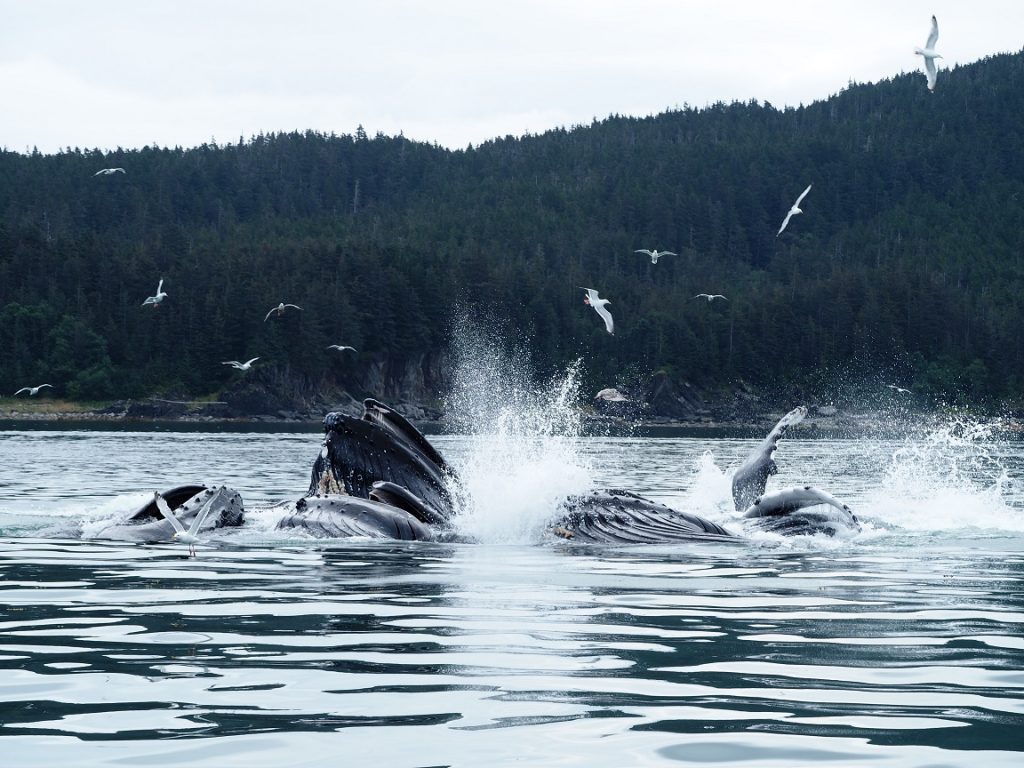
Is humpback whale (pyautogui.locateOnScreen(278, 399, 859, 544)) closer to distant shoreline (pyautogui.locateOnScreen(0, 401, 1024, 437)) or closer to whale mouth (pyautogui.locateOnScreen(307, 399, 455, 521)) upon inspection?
whale mouth (pyautogui.locateOnScreen(307, 399, 455, 521))

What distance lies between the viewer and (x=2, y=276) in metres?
156

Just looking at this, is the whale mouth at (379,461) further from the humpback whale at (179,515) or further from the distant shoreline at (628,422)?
the distant shoreline at (628,422)

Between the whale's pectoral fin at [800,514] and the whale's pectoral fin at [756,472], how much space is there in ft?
1.44

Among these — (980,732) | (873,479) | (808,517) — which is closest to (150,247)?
(873,479)

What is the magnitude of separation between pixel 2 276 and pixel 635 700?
157067 mm

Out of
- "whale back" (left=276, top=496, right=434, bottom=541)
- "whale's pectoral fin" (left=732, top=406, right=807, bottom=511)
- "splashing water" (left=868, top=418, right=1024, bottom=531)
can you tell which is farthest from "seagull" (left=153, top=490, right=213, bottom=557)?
"splashing water" (left=868, top=418, right=1024, bottom=531)

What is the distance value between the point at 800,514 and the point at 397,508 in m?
5.40

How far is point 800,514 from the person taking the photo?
20.0m

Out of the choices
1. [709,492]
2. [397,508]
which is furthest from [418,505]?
[709,492]

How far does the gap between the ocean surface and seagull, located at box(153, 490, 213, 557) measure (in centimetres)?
59

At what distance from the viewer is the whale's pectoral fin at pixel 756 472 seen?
2067 centimetres

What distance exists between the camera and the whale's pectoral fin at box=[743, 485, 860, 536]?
19875mm

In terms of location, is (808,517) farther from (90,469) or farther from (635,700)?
(90,469)

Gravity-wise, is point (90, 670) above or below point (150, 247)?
below
